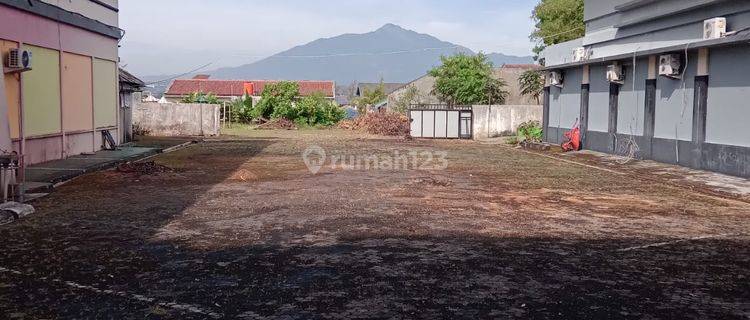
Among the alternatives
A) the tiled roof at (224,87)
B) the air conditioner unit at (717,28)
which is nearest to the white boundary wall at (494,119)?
the air conditioner unit at (717,28)

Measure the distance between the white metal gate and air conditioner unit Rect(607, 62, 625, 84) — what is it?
44.5 feet

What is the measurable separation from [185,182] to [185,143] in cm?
1362

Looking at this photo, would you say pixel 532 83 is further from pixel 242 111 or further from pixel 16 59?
pixel 16 59

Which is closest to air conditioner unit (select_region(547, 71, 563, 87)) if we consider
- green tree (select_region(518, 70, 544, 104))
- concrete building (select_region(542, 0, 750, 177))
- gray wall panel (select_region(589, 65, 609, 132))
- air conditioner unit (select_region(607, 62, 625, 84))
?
concrete building (select_region(542, 0, 750, 177))

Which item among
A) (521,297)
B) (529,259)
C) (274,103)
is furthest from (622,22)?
(274,103)

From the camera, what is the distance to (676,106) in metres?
18.2

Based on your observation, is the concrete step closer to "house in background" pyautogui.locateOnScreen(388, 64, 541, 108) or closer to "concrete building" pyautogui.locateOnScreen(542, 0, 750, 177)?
"concrete building" pyautogui.locateOnScreen(542, 0, 750, 177)

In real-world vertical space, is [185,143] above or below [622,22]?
below

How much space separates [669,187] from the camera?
45.9 feet

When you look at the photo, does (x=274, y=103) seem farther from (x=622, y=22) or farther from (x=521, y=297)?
(x=521, y=297)

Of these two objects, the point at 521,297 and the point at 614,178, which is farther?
the point at 614,178

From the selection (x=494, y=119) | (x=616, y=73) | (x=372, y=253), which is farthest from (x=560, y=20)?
(x=372, y=253)

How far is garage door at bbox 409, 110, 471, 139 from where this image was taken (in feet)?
114

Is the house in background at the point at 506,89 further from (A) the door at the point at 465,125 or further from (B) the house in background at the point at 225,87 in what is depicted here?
(B) the house in background at the point at 225,87
